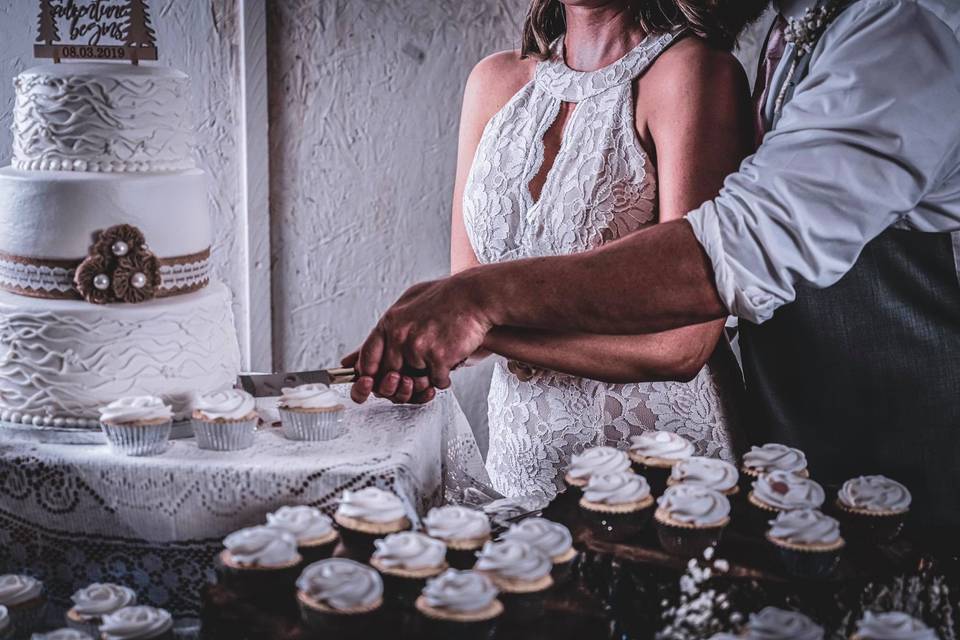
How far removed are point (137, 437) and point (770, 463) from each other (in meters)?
1.09

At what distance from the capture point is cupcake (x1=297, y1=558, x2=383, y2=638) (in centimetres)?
123

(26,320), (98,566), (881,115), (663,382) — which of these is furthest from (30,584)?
(881,115)

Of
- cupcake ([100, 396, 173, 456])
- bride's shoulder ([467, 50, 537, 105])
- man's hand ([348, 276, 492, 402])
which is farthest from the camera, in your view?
bride's shoulder ([467, 50, 537, 105])

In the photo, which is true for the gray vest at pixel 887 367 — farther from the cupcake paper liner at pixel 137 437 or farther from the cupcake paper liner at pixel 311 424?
the cupcake paper liner at pixel 137 437

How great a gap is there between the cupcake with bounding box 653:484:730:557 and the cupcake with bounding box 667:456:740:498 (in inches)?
3.3

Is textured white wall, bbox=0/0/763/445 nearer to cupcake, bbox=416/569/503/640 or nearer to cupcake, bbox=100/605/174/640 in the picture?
cupcake, bbox=100/605/174/640

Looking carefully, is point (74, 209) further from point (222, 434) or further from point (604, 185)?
point (604, 185)

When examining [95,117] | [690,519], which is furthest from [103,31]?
→ [690,519]

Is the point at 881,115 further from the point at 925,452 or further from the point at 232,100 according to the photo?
the point at 232,100

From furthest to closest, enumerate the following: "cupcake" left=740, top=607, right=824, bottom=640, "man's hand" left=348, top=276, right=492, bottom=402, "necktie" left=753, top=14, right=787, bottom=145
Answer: "necktie" left=753, top=14, right=787, bottom=145, "man's hand" left=348, top=276, right=492, bottom=402, "cupcake" left=740, top=607, right=824, bottom=640

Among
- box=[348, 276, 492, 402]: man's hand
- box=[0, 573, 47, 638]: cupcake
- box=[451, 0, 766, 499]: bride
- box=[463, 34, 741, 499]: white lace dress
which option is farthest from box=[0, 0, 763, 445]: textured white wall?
box=[0, 573, 47, 638]: cupcake

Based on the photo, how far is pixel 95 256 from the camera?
1.79 meters

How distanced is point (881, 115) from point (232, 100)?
2.52m

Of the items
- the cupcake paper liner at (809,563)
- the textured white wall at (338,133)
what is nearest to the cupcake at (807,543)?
the cupcake paper liner at (809,563)
